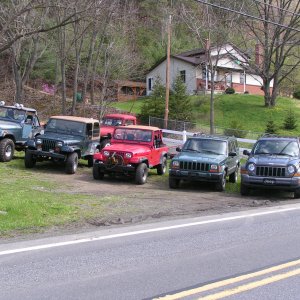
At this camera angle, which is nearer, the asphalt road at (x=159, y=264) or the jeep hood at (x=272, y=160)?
the asphalt road at (x=159, y=264)

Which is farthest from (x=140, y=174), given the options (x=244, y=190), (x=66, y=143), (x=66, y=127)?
(x=66, y=127)

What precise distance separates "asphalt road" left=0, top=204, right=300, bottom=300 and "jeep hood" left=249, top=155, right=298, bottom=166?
5.04 meters

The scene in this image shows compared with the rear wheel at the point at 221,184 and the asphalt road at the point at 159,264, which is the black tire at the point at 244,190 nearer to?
the rear wheel at the point at 221,184

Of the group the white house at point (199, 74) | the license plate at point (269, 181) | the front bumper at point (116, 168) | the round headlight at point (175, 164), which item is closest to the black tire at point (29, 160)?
the front bumper at point (116, 168)

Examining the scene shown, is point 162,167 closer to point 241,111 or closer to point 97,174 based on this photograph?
point 97,174

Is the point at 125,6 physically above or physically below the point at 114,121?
above

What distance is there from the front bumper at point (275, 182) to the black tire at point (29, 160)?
7505 mm

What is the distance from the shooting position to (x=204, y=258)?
23.7 ft

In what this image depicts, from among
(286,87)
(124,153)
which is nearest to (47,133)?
(124,153)

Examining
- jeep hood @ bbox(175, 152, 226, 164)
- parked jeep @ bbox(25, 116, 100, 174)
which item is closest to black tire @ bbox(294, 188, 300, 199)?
jeep hood @ bbox(175, 152, 226, 164)

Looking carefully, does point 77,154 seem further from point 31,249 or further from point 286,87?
point 286,87

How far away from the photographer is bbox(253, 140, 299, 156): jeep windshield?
15445 mm

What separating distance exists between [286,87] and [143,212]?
55.8 metres

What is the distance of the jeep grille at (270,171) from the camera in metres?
14.5
